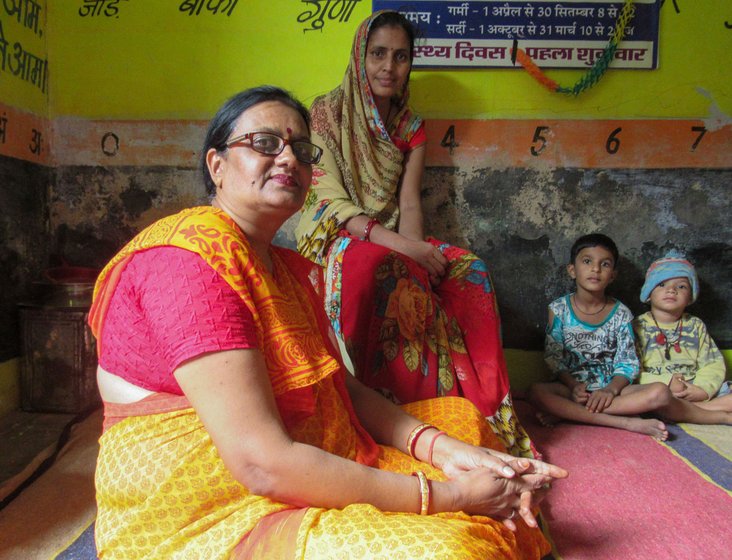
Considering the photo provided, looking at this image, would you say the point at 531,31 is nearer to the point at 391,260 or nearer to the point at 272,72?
the point at 272,72

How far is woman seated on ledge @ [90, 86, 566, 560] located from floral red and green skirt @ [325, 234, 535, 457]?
2.56ft

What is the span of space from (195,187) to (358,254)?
1.34 m

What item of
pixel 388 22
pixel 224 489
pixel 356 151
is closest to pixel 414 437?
pixel 224 489

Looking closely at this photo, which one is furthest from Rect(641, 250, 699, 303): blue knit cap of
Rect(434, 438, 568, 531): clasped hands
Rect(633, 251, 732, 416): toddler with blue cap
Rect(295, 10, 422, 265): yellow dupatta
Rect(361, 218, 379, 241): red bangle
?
Rect(434, 438, 568, 531): clasped hands

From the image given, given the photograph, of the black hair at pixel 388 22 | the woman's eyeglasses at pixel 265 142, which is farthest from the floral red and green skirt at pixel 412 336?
the black hair at pixel 388 22

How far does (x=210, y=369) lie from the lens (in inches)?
38.8

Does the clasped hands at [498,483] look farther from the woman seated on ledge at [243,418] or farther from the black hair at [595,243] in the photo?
the black hair at [595,243]

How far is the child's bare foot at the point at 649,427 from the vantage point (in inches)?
97.6

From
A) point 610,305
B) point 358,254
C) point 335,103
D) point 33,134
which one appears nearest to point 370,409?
point 358,254

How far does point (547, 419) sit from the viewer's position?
8.84 ft

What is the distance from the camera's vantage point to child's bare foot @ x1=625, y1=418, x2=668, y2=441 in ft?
8.13

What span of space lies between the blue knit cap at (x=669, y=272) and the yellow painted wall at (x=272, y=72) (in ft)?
2.61

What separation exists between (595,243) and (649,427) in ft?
3.11

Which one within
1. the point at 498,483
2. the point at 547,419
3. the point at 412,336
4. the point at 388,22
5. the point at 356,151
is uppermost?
the point at 388,22
